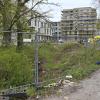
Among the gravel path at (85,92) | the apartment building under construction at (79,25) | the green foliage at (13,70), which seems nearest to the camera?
the gravel path at (85,92)

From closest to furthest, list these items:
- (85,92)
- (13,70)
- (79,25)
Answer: (85,92) → (13,70) → (79,25)

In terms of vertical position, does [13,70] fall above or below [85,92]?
above

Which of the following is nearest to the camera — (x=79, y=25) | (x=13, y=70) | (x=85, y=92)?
(x=85, y=92)

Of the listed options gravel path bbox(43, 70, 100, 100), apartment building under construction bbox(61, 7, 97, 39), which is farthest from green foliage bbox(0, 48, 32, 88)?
apartment building under construction bbox(61, 7, 97, 39)

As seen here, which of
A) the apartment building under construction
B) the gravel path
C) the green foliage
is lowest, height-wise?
the gravel path

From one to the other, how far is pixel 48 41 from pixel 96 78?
6.03 m

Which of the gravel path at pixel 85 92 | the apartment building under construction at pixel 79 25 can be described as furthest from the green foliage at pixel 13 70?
the apartment building under construction at pixel 79 25

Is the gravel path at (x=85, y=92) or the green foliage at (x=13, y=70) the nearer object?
the gravel path at (x=85, y=92)

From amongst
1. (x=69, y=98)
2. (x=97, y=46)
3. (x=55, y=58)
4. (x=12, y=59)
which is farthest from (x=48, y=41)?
(x=69, y=98)

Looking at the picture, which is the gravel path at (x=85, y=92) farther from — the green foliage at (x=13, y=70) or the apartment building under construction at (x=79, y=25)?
the apartment building under construction at (x=79, y=25)

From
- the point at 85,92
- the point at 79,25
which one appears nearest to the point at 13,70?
the point at 85,92

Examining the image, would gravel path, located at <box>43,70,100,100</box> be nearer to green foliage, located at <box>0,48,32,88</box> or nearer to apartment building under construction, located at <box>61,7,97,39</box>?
green foliage, located at <box>0,48,32,88</box>

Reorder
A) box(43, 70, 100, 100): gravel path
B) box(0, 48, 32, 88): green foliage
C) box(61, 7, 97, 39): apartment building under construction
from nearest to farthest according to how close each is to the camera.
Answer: box(43, 70, 100, 100): gravel path → box(0, 48, 32, 88): green foliage → box(61, 7, 97, 39): apartment building under construction

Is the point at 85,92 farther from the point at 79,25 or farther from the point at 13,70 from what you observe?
the point at 79,25
